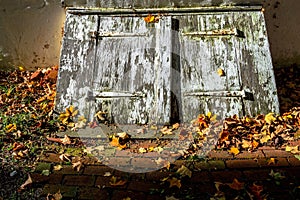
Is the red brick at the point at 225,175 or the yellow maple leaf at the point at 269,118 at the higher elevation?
the yellow maple leaf at the point at 269,118

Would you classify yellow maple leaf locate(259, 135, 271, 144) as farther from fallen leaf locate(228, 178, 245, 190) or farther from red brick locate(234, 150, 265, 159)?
fallen leaf locate(228, 178, 245, 190)

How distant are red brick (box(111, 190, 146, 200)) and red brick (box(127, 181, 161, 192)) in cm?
6

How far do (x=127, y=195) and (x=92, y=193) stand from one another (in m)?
0.31

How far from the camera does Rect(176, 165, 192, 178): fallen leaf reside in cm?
354

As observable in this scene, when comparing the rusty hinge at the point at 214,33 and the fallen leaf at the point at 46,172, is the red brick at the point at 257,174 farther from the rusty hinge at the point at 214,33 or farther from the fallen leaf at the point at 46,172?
the fallen leaf at the point at 46,172

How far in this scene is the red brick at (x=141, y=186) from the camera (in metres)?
3.38

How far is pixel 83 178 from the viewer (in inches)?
139

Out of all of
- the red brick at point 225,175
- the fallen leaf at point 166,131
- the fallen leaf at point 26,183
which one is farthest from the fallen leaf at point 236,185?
→ the fallen leaf at point 26,183

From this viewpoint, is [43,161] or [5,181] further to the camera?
[43,161]

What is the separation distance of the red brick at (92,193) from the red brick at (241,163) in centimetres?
123

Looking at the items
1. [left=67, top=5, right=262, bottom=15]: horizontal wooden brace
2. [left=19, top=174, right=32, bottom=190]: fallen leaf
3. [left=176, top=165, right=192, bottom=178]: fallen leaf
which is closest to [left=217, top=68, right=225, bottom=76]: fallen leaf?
[left=67, top=5, right=262, bottom=15]: horizontal wooden brace

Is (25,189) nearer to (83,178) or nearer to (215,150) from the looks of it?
(83,178)

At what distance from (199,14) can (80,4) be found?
1463 mm

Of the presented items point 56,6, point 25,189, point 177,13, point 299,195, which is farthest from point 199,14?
point 25,189
